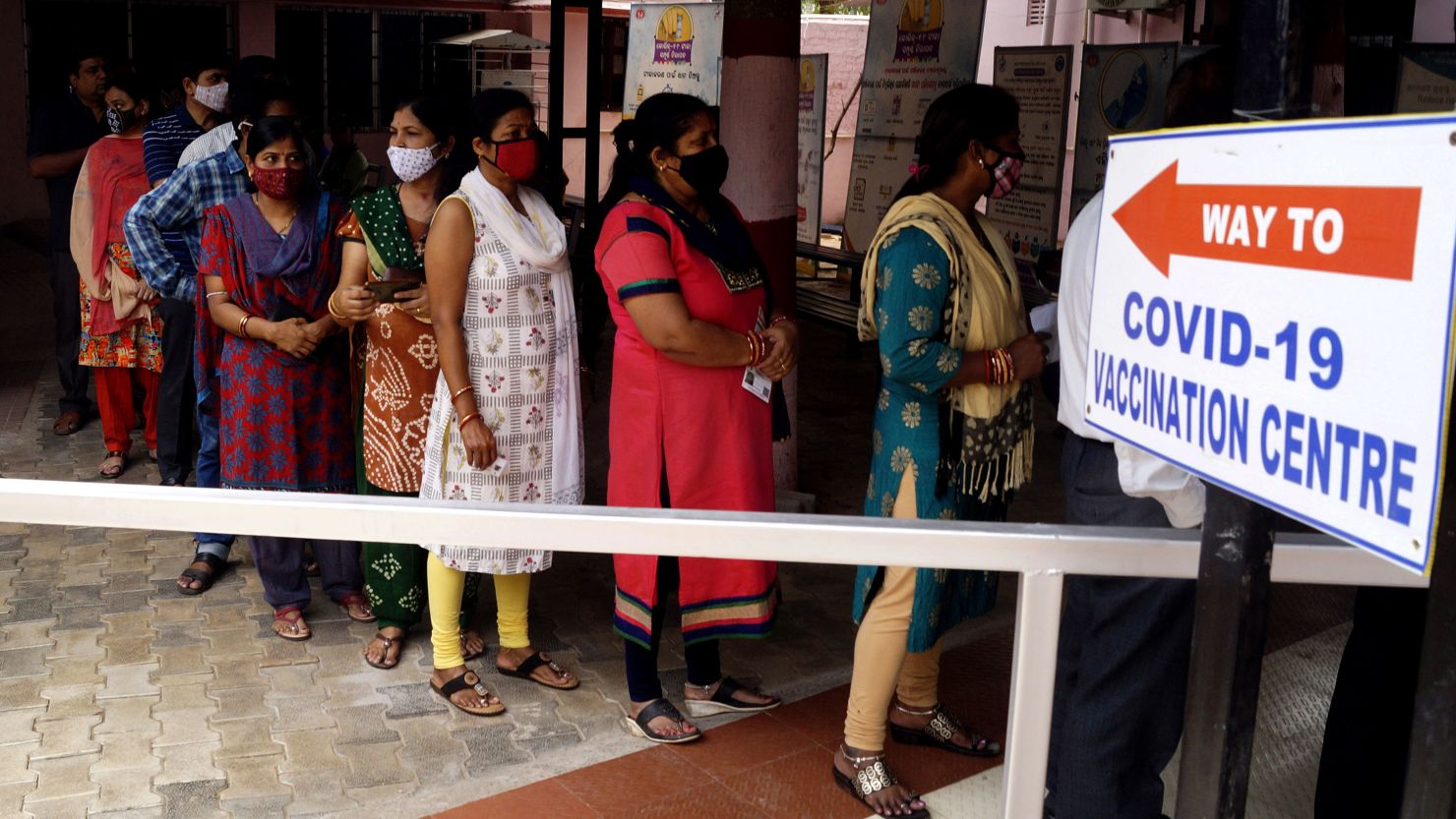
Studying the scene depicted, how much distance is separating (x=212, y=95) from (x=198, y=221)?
78 centimetres

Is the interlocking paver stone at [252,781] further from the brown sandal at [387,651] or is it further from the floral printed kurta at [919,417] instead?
the floral printed kurta at [919,417]

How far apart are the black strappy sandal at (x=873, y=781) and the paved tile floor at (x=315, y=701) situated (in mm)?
56

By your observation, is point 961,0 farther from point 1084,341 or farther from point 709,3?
point 1084,341

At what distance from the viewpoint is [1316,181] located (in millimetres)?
1286

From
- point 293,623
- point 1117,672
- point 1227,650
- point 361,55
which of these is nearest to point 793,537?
point 1227,650

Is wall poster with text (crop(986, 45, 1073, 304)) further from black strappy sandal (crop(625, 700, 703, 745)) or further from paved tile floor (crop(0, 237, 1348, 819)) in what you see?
black strappy sandal (crop(625, 700, 703, 745))

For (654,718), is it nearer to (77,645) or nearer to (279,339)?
(279,339)

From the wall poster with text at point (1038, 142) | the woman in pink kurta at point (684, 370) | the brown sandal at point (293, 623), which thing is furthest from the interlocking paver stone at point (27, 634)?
the wall poster with text at point (1038, 142)

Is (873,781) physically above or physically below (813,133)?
below

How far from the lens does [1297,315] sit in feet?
4.27

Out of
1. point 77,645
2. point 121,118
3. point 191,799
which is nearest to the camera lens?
point 191,799

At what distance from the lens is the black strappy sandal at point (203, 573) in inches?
185

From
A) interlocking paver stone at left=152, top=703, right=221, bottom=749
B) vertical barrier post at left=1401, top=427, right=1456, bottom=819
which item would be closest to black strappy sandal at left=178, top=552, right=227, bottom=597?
interlocking paver stone at left=152, top=703, right=221, bottom=749

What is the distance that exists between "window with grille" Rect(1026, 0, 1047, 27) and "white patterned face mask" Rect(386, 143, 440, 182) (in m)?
10.2
